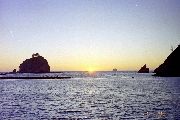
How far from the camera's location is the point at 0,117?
143 ft

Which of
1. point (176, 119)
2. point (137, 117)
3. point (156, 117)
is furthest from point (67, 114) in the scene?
point (176, 119)

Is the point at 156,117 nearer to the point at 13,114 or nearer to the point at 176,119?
the point at 176,119

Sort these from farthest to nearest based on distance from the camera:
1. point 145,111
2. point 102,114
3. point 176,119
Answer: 1. point 145,111
2. point 102,114
3. point 176,119

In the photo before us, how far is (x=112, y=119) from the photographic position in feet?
139

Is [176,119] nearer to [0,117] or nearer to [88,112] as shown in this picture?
[88,112]

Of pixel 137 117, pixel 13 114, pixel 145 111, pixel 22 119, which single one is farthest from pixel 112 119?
pixel 13 114

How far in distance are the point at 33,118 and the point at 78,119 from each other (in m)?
6.93

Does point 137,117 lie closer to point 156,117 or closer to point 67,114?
point 156,117

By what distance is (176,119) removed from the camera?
41656 millimetres

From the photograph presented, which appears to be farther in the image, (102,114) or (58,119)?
(102,114)

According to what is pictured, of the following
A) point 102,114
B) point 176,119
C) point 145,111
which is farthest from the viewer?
point 145,111

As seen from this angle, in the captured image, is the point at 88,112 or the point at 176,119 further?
the point at 88,112

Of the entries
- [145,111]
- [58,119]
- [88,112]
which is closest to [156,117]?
[145,111]

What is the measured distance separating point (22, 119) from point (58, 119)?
536cm
